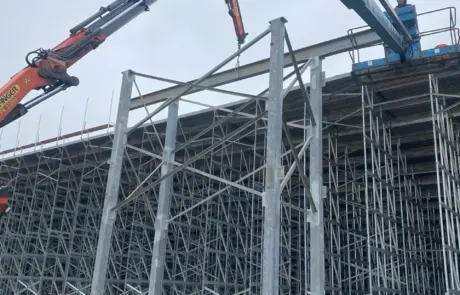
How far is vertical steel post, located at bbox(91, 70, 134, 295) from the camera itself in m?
7.34

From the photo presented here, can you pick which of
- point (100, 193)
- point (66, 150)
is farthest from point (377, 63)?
point (100, 193)

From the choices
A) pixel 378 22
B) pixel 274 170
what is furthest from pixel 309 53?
pixel 274 170

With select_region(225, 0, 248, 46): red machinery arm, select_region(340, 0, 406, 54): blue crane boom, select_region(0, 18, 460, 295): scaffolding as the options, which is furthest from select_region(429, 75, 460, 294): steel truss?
select_region(225, 0, 248, 46): red machinery arm

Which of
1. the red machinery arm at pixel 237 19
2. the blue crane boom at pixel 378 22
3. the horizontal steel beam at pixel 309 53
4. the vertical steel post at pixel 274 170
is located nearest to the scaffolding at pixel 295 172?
the vertical steel post at pixel 274 170

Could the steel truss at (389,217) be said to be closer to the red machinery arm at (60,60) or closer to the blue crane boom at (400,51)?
the blue crane boom at (400,51)

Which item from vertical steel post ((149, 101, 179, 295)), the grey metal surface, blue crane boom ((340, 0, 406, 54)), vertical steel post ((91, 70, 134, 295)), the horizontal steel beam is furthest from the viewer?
the grey metal surface

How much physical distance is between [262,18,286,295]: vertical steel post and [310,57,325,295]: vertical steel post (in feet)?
3.23

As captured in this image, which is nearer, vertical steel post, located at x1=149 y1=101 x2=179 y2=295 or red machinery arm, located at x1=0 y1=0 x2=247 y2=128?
vertical steel post, located at x1=149 y1=101 x2=179 y2=295

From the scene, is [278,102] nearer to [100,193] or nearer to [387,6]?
[387,6]

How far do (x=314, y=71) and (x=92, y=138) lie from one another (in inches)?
486

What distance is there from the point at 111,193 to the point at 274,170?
9.55ft

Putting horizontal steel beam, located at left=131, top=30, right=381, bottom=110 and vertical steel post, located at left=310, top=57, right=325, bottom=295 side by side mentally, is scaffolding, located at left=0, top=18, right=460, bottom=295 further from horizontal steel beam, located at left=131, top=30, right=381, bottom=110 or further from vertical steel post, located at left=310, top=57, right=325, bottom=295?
horizontal steel beam, located at left=131, top=30, right=381, bottom=110

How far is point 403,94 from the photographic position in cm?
1300

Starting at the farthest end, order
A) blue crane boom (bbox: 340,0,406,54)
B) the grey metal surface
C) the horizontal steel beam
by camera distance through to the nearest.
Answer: the grey metal surface < the horizontal steel beam < blue crane boom (bbox: 340,0,406,54)
